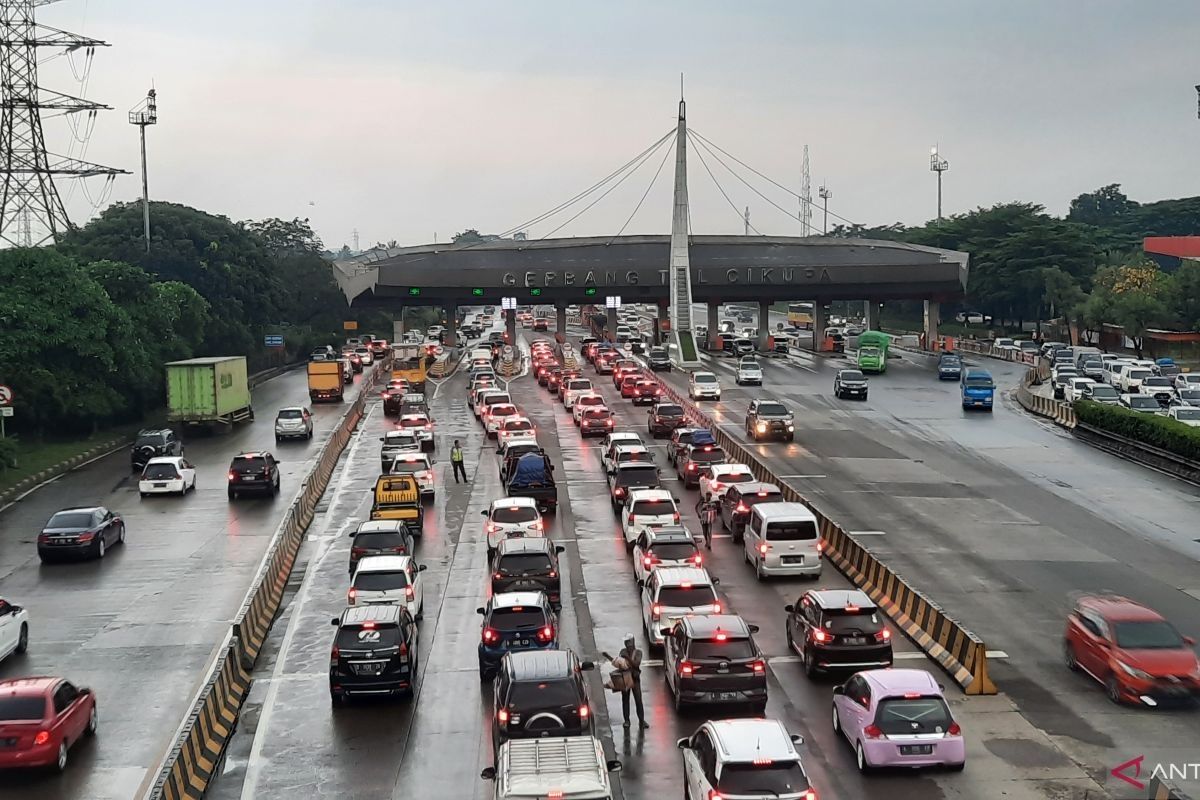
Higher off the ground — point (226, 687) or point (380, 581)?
point (380, 581)

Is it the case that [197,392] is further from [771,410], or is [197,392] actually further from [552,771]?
[552,771]

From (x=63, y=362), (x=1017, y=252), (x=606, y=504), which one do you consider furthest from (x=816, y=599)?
(x=1017, y=252)

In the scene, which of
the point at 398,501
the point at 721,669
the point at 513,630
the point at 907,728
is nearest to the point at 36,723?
the point at 513,630

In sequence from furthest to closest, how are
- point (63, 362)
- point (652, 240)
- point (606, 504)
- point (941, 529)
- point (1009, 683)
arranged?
point (652, 240)
point (63, 362)
point (606, 504)
point (941, 529)
point (1009, 683)

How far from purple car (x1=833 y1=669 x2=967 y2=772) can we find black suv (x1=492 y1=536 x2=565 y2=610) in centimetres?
1017

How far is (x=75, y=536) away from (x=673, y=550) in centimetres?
1691

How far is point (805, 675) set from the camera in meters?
23.9

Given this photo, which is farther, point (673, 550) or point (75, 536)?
point (75, 536)

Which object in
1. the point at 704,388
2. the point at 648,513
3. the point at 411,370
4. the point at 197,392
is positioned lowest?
the point at 648,513

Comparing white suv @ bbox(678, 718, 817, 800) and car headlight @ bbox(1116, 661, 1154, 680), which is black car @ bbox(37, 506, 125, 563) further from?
car headlight @ bbox(1116, 661, 1154, 680)

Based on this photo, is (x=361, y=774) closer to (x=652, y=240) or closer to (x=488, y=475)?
(x=488, y=475)

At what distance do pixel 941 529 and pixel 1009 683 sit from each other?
15105mm

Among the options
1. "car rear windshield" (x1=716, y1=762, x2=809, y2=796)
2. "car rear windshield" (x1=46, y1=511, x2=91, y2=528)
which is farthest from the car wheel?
"car rear windshield" (x1=46, y1=511, x2=91, y2=528)

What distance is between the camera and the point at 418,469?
44219 millimetres
